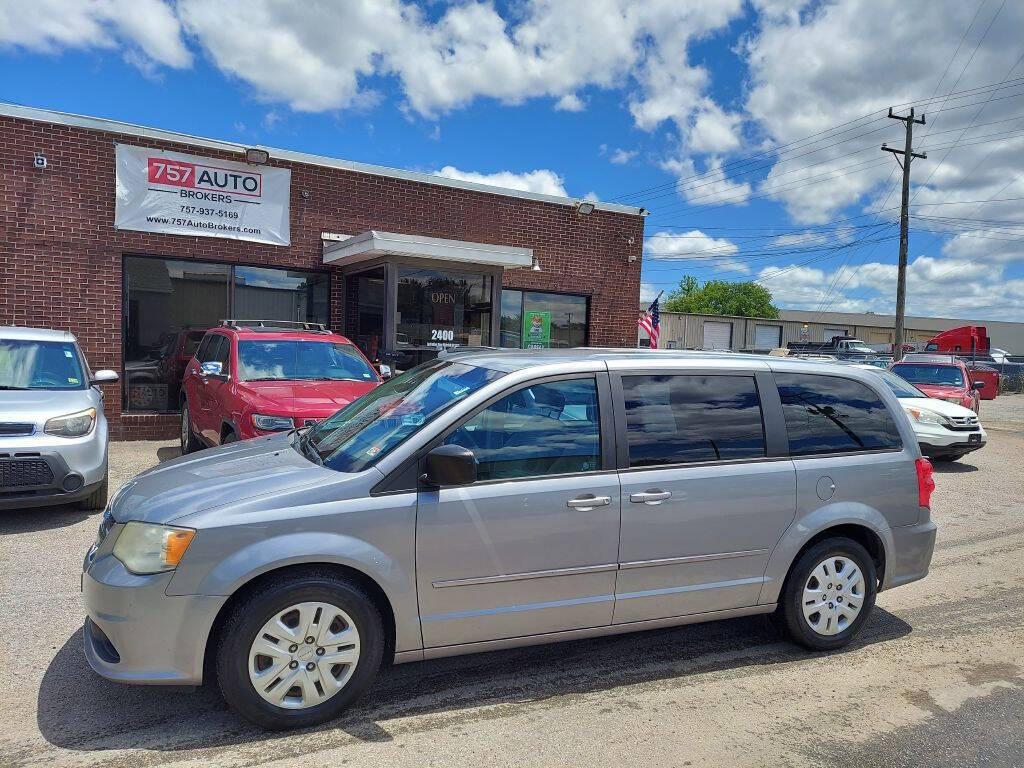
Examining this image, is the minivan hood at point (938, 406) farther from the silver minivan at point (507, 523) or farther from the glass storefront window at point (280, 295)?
the glass storefront window at point (280, 295)

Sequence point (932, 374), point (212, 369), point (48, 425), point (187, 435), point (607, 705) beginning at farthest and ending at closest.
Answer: point (932, 374)
point (187, 435)
point (212, 369)
point (48, 425)
point (607, 705)

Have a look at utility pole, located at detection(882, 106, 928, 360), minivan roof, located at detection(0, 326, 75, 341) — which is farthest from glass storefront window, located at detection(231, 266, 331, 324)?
utility pole, located at detection(882, 106, 928, 360)

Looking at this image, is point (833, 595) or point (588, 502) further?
point (833, 595)

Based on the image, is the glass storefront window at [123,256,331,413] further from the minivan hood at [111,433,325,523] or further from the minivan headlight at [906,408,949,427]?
A: the minivan headlight at [906,408,949,427]

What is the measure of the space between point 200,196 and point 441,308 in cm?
418

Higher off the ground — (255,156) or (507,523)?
(255,156)

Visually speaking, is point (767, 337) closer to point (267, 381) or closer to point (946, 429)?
point (946, 429)

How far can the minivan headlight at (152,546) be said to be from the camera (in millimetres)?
3129

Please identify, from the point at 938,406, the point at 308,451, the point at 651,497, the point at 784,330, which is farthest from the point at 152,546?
the point at 784,330

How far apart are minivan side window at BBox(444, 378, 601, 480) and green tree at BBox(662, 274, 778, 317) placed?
85.3m

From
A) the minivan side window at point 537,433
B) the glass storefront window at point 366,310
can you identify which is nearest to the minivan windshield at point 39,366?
the minivan side window at point 537,433

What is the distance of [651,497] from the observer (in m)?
3.81

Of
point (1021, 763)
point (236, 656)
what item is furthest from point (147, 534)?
point (1021, 763)

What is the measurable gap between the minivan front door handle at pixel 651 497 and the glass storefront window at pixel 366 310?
9.01 meters
